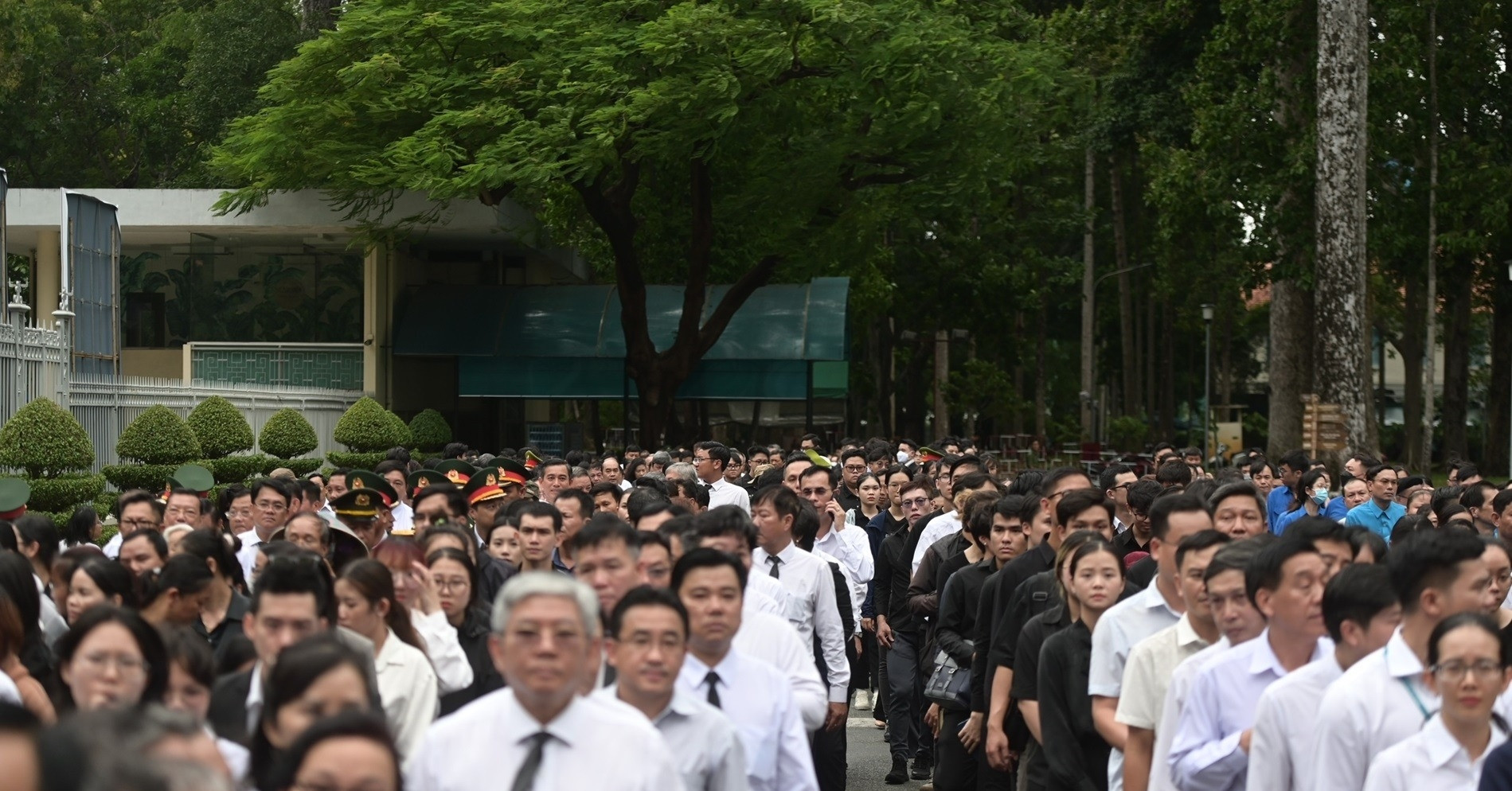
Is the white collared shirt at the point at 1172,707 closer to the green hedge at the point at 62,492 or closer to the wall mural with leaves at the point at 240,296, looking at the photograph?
the green hedge at the point at 62,492

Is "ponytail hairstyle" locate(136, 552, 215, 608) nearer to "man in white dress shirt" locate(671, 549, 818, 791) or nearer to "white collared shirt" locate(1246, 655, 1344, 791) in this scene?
"man in white dress shirt" locate(671, 549, 818, 791)

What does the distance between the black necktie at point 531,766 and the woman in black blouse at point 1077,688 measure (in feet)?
10.7

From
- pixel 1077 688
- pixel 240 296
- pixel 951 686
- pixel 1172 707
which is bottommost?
pixel 951 686

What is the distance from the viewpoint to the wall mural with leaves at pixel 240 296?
36.9 meters

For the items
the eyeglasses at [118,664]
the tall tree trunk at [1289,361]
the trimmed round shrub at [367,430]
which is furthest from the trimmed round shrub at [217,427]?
the tall tree trunk at [1289,361]

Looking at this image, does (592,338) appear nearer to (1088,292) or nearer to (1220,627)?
(1088,292)

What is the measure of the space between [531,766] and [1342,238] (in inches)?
968

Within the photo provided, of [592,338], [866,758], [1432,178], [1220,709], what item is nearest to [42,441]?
[866,758]

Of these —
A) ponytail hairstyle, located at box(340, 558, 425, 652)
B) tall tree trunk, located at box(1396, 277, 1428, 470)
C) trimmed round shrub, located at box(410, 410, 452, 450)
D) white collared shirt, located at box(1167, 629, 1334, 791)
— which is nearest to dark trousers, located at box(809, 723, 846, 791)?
ponytail hairstyle, located at box(340, 558, 425, 652)

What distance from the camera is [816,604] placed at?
30.3 ft

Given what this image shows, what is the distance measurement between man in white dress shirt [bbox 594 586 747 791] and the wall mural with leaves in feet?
108

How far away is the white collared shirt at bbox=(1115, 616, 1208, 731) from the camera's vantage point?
253 inches

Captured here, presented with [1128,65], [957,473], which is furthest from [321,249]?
[957,473]

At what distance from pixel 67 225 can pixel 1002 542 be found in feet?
60.6
